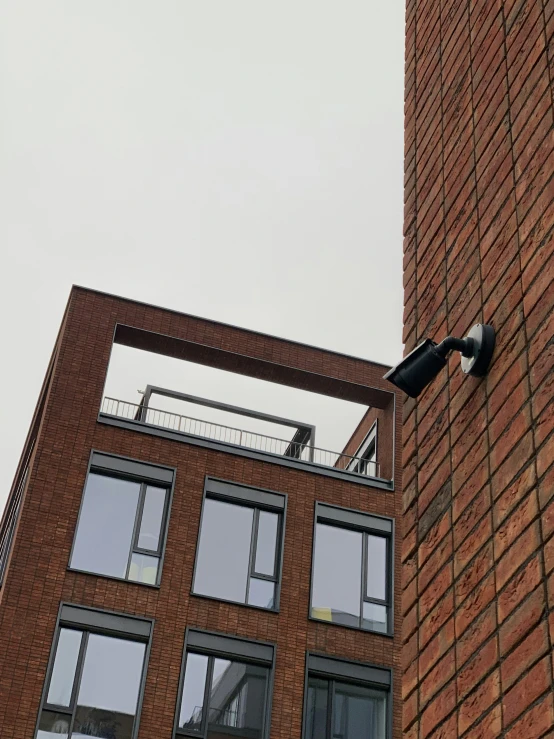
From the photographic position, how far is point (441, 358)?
4.27 metres

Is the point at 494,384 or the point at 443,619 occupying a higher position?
the point at 494,384

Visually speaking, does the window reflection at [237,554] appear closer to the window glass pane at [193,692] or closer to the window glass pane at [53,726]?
the window glass pane at [193,692]

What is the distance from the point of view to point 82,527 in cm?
2305

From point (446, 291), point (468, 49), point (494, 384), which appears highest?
point (468, 49)

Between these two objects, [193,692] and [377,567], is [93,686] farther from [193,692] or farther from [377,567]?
[377,567]

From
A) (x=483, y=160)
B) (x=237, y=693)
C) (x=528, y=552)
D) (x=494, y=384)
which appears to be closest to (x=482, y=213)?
(x=483, y=160)

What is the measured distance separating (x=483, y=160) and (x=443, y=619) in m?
2.06

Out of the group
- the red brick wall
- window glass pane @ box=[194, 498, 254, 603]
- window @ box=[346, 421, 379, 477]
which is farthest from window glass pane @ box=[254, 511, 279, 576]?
the red brick wall

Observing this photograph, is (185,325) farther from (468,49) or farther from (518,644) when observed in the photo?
(518,644)

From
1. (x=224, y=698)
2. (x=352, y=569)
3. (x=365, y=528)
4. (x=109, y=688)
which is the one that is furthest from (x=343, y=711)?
(x=109, y=688)

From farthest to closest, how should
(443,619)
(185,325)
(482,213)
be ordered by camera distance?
(185,325), (482,213), (443,619)

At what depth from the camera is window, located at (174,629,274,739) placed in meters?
21.3

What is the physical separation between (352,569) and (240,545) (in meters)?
2.78

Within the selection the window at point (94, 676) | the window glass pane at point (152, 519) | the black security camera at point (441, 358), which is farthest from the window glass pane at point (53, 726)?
the black security camera at point (441, 358)
